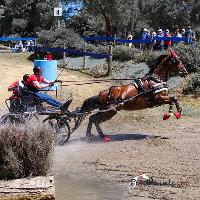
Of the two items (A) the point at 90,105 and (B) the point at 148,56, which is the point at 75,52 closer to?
(B) the point at 148,56

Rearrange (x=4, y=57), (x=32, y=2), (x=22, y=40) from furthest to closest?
(x=32, y=2), (x=22, y=40), (x=4, y=57)

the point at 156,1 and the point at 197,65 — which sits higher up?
the point at 156,1

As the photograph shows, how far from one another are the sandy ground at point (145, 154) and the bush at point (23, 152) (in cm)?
155

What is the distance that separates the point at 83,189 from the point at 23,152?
170cm

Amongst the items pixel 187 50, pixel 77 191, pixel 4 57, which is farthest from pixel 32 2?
pixel 77 191

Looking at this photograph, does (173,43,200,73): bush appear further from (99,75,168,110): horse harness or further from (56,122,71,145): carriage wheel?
(56,122,71,145): carriage wheel

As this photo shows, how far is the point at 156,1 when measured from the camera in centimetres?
5756

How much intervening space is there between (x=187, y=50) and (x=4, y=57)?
14048mm

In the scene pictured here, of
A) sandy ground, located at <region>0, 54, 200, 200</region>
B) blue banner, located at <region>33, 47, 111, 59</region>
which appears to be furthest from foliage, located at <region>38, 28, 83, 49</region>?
sandy ground, located at <region>0, 54, 200, 200</region>

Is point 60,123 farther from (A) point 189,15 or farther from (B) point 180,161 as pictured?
(A) point 189,15

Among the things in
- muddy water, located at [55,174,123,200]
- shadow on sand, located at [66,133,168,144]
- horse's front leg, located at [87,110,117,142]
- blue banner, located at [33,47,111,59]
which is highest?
blue banner, located at [33,47,111,59]

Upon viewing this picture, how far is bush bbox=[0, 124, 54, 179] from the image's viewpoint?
25.6 ft

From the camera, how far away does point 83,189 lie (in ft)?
30.5

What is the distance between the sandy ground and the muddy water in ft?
0.78
